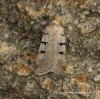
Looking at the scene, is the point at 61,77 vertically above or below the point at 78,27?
below

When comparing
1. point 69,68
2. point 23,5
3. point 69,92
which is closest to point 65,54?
point 69,68

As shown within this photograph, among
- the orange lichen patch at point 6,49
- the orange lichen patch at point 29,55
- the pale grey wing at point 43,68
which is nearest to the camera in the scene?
the pale grey wing at point 43,68

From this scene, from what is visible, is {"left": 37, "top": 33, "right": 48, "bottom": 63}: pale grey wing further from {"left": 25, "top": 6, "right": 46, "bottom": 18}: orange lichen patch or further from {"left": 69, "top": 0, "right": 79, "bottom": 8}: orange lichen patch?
{"left": 69, "top": 0, "right": 79, "bottom": 8}: orange lichen patch

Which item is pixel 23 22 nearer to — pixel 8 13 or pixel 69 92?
pixel 8 13

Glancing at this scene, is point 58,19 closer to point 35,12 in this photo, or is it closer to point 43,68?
point 35,12

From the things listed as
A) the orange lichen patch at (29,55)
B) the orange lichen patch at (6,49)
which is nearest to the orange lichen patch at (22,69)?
the orange lichen patch at (29,55)

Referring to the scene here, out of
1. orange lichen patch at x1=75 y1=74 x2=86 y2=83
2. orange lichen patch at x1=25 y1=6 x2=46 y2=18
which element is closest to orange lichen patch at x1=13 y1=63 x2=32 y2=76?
orange lichen patch at x1=75 y1=74 x2=86 y2=83

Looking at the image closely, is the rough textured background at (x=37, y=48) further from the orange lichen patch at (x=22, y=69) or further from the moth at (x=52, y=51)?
the moth at (x=52, y=51)
